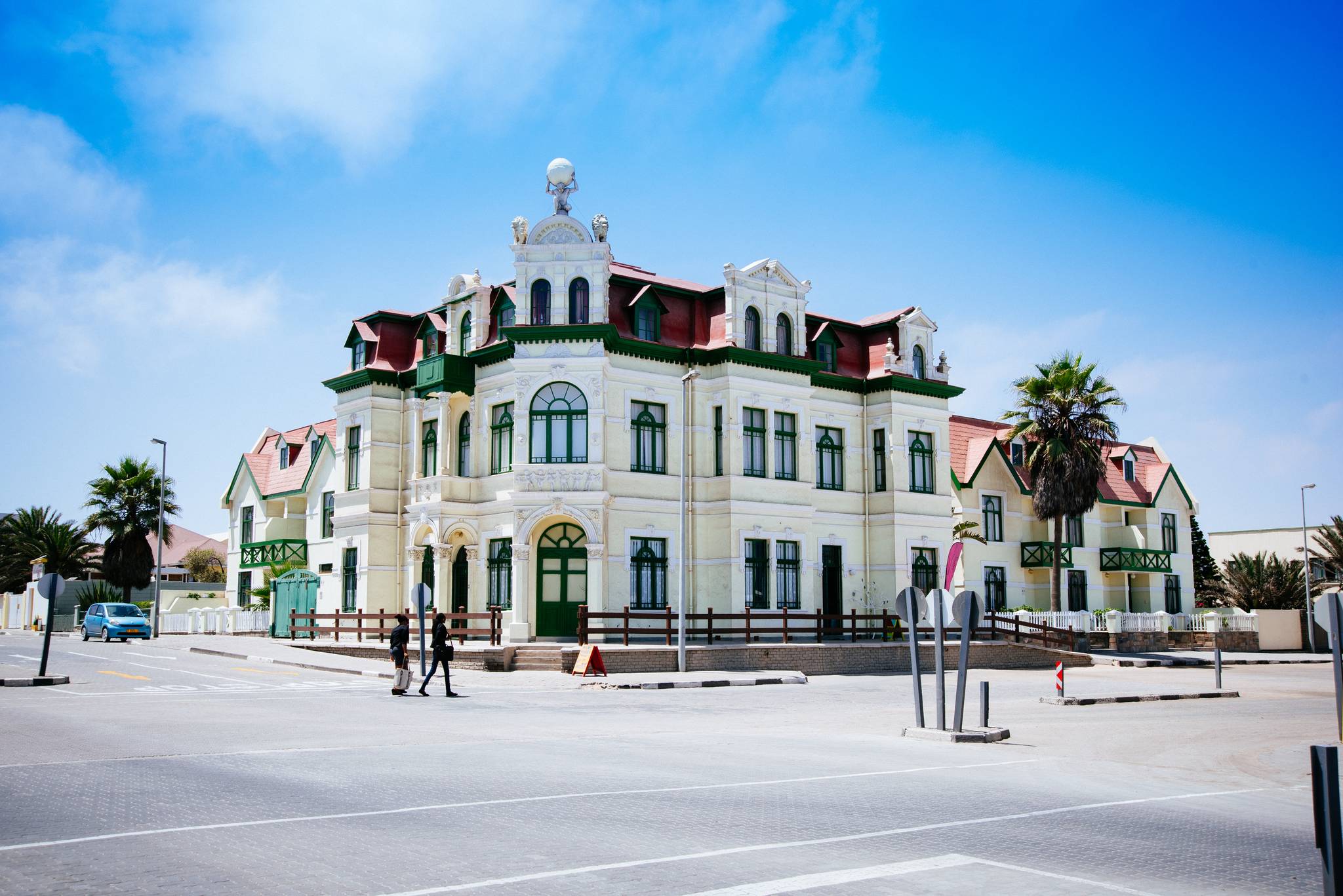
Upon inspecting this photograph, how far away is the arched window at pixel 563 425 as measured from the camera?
33562mm

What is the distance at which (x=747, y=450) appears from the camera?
36.2m

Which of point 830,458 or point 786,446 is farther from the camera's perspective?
point 830,458

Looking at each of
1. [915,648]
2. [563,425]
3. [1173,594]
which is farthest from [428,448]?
[1173,594]

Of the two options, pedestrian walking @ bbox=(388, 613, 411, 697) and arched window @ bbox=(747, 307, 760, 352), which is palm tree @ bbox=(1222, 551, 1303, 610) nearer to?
arched window @ bbox=(747, 307, 760, 352)

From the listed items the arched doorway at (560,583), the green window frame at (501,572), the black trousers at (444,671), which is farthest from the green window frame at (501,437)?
the black trousers at (444,671)

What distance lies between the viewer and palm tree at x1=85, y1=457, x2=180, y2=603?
58.2 meters

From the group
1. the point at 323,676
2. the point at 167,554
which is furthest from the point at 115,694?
the point at 167,554

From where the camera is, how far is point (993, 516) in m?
48.9

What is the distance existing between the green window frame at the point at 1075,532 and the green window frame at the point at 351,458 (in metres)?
30.1

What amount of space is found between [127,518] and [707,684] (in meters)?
42.3

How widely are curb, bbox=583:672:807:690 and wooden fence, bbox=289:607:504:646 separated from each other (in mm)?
6225

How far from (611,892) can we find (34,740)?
10.9 meters

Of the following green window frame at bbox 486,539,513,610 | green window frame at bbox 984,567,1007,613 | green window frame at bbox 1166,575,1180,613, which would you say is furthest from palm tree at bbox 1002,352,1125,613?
green window frame at bbox 486,539,513,610

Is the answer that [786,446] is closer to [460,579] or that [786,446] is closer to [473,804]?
[460,579]
